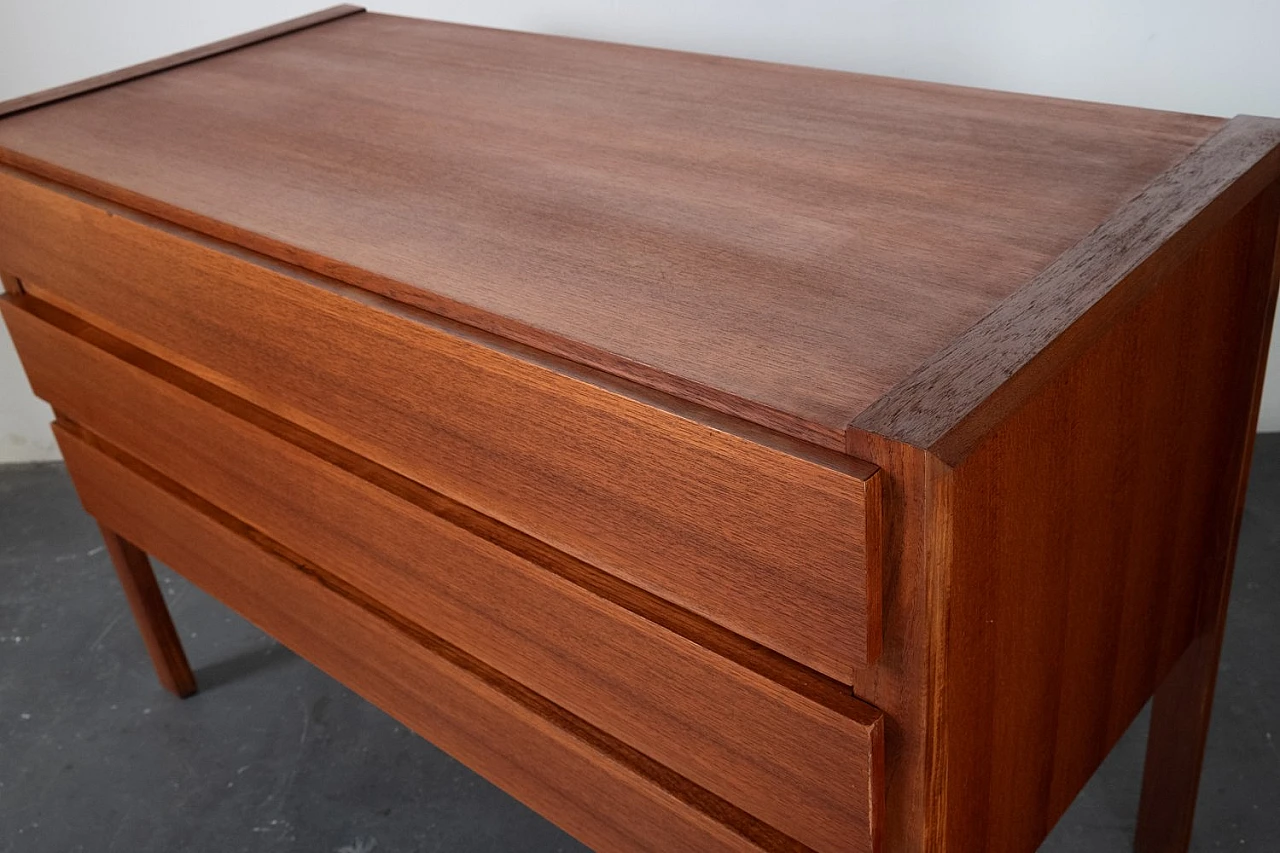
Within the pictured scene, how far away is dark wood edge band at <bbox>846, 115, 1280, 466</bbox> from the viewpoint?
25.4 inches

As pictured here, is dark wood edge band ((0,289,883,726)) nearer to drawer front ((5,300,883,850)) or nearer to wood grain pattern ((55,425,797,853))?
drawer front ((5,300,883,850))

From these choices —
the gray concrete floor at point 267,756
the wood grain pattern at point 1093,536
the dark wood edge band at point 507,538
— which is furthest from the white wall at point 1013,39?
the dark wood edge band at point 507,538

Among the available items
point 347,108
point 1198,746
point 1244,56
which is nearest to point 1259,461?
point 1244,56

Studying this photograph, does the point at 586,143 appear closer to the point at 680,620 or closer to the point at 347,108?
the point at 347,108

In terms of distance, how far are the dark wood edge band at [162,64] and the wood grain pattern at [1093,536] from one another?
1.12 metres

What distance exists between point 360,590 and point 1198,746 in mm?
779

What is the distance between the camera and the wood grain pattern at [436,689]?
0.91m

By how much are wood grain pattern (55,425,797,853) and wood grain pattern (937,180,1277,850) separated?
183 millimetres

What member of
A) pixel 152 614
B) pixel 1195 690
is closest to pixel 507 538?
pixel 1195 690

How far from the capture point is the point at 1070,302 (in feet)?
2.36

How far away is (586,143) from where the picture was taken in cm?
108

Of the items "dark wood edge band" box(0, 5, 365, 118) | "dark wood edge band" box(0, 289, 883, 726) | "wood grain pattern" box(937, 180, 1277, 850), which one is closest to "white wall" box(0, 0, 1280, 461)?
"dark wood edge band" box(0, 5, 365, 118)

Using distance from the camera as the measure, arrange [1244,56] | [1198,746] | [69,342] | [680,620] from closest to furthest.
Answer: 1. [680,620]
2. [1198,746]
3. [69,342]
4. [1244,56]

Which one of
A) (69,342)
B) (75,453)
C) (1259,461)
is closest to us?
(69,342)
